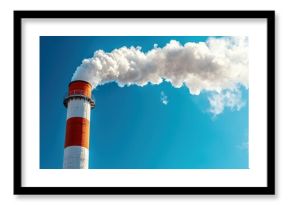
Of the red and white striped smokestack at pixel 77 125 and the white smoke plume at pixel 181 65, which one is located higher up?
the white smoke plume at pixel 181 65

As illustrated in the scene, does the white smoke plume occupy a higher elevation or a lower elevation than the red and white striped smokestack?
higher

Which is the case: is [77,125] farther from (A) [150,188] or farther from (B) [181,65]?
(B) [181,65]

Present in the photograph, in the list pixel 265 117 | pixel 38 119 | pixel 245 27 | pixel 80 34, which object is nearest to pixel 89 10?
pixel 80 34

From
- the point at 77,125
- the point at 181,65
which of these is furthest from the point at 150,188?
the point at 181,65
